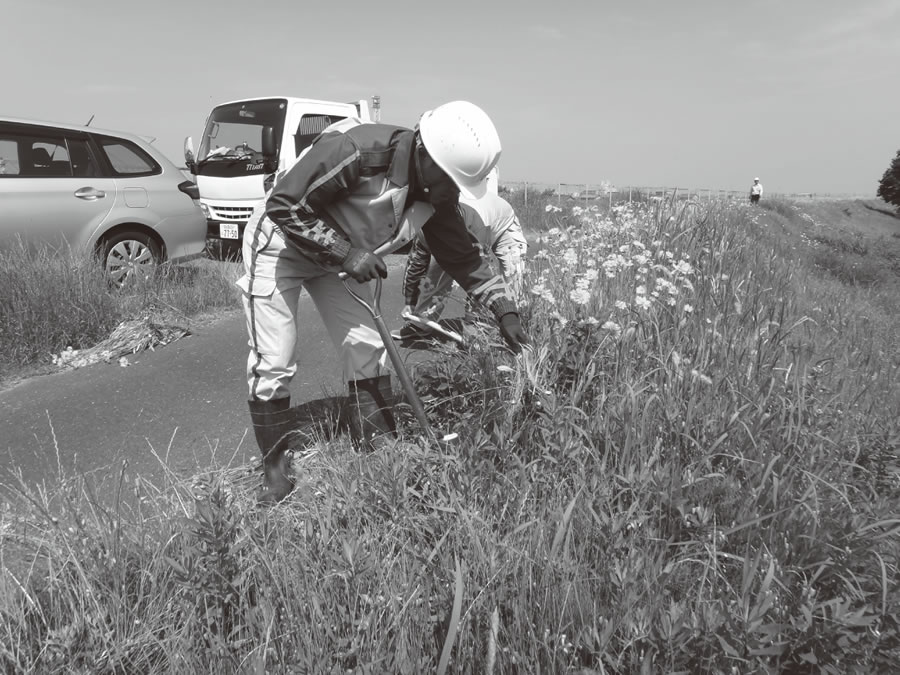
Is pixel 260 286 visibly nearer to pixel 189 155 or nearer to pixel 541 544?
pixel 541 544

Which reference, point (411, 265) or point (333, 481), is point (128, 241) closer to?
point (411, 265)

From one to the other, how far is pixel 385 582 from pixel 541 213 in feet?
43.9

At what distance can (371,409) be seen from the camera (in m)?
3.12

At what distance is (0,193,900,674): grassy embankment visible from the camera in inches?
65.1

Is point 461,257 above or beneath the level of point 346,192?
beneath

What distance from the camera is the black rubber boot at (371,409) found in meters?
3.08

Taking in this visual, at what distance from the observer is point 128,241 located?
22.0 feet

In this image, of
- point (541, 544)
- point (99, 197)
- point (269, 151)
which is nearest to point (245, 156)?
point (269, 151)

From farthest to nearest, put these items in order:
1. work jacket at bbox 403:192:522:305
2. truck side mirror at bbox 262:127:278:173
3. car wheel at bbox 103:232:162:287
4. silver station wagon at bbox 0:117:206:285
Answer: truck side mirror at bbox 262:127:278:173
car wheel at bbox 103:232:162:287
silver station wagon at bbox 0:117:206:285
work jacket at bbox 403:192:522:305

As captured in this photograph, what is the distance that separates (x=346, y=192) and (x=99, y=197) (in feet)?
15.9

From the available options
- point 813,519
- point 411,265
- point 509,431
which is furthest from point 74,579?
point 411,265

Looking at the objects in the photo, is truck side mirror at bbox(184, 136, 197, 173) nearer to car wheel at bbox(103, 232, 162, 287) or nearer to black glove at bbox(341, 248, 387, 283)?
car wheel at bbox(103, 232, 162, 287)

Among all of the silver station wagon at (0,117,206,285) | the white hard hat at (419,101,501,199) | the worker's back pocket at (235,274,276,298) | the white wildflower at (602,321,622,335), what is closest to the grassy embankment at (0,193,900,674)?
the white wildflower at (602,321,622,335)

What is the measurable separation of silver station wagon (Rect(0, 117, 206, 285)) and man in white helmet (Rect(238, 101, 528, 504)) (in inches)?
142
